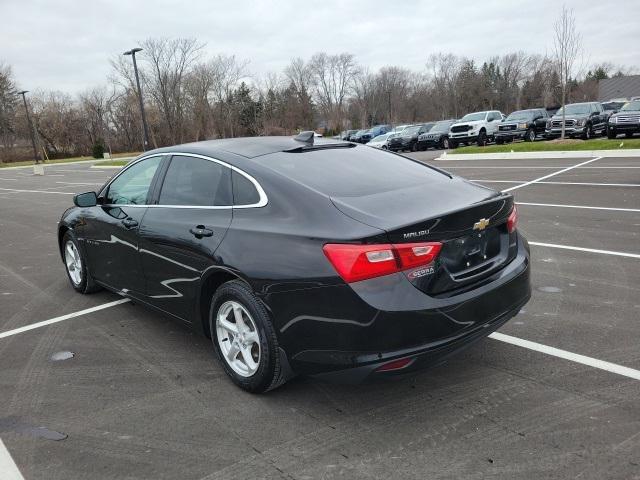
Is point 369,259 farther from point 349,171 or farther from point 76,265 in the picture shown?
point 76,265

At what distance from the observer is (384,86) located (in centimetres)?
9662

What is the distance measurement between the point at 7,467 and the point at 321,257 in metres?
1.99

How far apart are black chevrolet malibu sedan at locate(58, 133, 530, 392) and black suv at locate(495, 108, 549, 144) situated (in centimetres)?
2472

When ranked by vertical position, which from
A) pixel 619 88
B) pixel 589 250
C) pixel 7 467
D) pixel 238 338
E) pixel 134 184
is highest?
pixel 619 88

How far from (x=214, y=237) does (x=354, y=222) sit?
3.39ft

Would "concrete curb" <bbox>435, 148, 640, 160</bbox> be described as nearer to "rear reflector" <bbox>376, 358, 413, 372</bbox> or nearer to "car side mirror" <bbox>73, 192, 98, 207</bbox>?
"car side mirror" <bbox>73, 192, 98, 207</bbox>

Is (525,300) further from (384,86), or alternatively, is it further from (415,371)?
(384,86)

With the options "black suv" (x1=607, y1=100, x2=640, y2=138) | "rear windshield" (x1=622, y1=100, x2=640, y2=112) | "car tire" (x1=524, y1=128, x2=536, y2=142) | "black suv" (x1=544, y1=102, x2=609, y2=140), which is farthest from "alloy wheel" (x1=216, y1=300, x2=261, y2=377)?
"car tire" (x1=524, y1=128, x2=536, y2=142)

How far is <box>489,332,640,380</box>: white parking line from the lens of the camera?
11.3ft

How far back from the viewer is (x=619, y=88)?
8269 centimetres

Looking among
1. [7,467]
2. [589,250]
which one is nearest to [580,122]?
[589,250]

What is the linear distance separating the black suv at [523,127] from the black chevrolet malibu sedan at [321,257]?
2472 cm

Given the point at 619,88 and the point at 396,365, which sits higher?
the point at 619,88

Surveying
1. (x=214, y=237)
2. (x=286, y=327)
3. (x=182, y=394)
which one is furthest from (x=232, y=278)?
(x=182, y=394)
